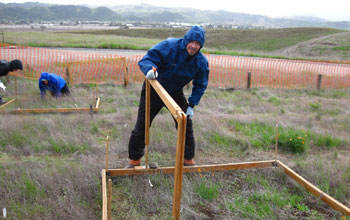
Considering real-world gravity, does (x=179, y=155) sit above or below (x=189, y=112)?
above

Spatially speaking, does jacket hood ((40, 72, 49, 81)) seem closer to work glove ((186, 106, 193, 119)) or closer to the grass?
the grass

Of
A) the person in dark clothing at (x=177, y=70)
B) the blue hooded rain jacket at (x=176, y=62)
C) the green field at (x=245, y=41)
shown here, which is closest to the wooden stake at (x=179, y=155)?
the person in dark clothing at (x=177, y=70)

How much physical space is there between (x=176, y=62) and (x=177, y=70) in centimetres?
9

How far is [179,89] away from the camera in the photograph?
12.2ft

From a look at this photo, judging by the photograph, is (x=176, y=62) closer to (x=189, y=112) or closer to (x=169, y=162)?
(x=189, y=112)

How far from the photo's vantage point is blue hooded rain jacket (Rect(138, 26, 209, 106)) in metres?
3.21

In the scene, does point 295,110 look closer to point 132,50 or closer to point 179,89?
point 179,89

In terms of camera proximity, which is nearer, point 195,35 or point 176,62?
point 195,35

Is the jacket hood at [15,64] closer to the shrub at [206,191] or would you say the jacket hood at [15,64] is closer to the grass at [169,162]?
the grass at [169,162]

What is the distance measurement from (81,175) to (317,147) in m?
3.82

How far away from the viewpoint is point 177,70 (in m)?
Answer: 3.46

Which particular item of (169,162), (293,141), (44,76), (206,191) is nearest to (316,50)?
(293,141)

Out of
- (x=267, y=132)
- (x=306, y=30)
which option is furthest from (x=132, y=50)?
(x=306, y=30)

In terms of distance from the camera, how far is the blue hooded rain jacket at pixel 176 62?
3.21 meters
